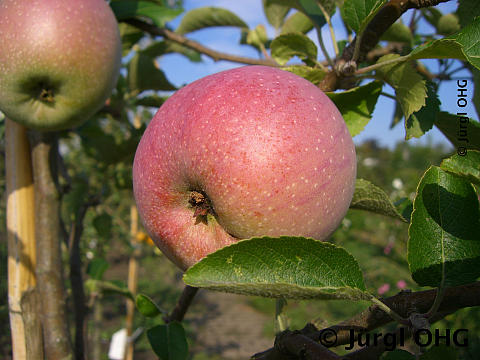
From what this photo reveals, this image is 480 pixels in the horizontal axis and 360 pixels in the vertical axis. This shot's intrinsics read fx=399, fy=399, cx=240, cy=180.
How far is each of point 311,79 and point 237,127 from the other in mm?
257

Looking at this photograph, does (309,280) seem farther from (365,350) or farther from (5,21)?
(5,21)

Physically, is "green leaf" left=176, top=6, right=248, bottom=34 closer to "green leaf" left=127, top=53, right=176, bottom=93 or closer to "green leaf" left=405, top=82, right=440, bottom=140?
"green leaf" left=127, top=53, right=176, bottom=93

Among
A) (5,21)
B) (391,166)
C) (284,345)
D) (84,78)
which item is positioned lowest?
(391,166)

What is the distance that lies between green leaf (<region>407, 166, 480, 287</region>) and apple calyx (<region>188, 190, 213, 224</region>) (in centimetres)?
26

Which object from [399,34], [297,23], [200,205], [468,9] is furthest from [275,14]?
[200,205]

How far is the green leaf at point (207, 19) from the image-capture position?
1.34 meters

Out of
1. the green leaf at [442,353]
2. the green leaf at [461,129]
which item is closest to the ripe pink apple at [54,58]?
the green leaf at [461,129]

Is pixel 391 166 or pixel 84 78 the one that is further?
pixel 391 166

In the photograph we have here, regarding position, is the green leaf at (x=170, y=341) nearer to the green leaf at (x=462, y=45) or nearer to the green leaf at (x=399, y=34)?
the green leaf at (x=462, y=45)

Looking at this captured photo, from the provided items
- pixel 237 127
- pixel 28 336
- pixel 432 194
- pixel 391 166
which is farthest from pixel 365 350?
pixel 391 166

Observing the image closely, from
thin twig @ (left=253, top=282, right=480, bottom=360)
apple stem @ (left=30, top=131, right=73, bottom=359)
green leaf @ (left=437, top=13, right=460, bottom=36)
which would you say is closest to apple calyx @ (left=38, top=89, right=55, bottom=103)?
apple stem @ (left=30, top=131, right=73, bottom=359)

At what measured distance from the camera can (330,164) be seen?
52 centimetres

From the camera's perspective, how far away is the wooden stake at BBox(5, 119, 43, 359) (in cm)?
89

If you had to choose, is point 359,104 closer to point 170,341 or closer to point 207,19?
point 170,341
